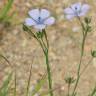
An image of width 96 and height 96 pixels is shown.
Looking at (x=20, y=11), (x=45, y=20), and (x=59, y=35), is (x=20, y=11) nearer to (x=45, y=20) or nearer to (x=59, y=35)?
(x=59, y=35)

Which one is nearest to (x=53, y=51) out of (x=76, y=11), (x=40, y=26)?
(x=76, y=11)

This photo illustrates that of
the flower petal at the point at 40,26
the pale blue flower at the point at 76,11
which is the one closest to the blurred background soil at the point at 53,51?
the pale blue flower at the point at 76,11

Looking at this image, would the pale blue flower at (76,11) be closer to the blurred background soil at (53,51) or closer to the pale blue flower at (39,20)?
the pale blue flower at (39,20)

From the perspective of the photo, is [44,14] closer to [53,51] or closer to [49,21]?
[49,21]

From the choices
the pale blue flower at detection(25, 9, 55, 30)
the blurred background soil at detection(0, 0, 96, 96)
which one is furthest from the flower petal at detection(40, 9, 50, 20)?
the blurred background soil at detection(0, 0, 96, 96)

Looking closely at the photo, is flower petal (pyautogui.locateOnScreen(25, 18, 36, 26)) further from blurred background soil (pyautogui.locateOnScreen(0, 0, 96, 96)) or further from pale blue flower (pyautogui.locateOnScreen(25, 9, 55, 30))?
blurred background soil (pyautogui.locateOnScreen(0, 0, 96, 96))

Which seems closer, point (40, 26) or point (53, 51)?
point (40, 26)

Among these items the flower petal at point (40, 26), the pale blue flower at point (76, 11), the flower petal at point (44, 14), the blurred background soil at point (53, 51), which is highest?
the pale blue flower at point (76, 11)

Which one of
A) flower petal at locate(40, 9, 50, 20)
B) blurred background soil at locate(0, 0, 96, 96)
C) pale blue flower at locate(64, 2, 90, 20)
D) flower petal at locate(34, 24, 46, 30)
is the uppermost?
pale blue flower at locate(64, 2, 90, 20)

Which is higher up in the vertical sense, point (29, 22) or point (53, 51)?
point (29, 22)
